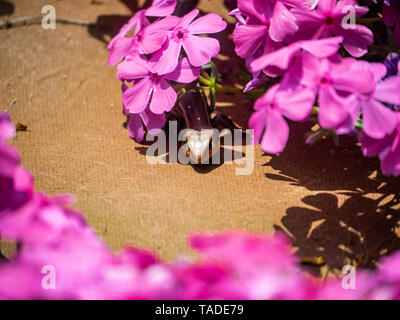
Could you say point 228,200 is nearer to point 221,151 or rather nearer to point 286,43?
point 221,151

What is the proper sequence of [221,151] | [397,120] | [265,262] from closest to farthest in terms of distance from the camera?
[265,262] → [397,120] → [221,151]

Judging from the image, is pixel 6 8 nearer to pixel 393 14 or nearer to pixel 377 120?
pixel 393 14

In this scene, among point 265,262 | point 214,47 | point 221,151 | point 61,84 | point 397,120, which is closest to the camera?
point 265,262

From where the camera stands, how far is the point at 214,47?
121 cm

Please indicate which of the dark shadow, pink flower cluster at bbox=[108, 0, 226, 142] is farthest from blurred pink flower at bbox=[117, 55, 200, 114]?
the dark shadow

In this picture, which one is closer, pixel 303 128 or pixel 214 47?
pixel 214 47

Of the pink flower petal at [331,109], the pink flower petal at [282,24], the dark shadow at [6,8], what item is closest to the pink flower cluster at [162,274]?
the pink flower petal at [331,109]

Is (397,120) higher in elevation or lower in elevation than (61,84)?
higher

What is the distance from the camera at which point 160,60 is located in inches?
47.1

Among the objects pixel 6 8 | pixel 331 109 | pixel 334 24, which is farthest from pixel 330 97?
pixel 6 8

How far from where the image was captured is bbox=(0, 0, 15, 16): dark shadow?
1.80 meters
